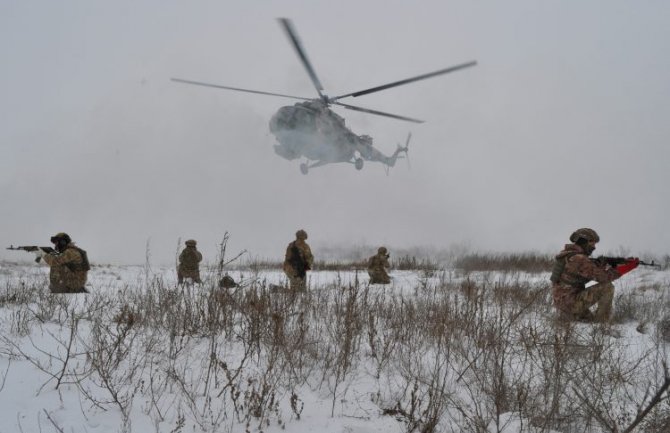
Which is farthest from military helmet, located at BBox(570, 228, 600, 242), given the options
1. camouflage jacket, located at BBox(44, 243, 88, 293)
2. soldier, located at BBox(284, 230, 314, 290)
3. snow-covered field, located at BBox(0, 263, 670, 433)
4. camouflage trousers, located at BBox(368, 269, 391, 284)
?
camouflage jacket, located at BBox(44, 243, 88, 293)

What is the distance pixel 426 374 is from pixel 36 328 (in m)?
3.30

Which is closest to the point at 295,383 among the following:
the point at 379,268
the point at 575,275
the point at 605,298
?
the point at 575,275

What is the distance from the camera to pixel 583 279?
15.0 feet

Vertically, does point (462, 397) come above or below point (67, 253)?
below

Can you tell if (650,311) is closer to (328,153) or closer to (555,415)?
(555,415)

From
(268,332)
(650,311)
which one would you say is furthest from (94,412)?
(650,311)

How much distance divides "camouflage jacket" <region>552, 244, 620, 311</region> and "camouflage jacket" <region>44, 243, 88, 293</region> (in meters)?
7.03

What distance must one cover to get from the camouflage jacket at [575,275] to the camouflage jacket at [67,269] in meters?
7.03

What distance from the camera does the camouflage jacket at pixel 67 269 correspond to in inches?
224

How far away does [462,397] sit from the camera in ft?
7.62

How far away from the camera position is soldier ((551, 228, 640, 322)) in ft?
14.5

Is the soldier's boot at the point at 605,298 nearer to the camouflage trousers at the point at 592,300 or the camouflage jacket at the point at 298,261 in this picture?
the camouflage trousers at the point at 592,300

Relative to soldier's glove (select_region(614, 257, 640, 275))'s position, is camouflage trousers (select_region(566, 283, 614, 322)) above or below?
below

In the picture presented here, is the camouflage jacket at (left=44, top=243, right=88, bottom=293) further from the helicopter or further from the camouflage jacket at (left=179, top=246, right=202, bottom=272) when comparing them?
the helicopter
